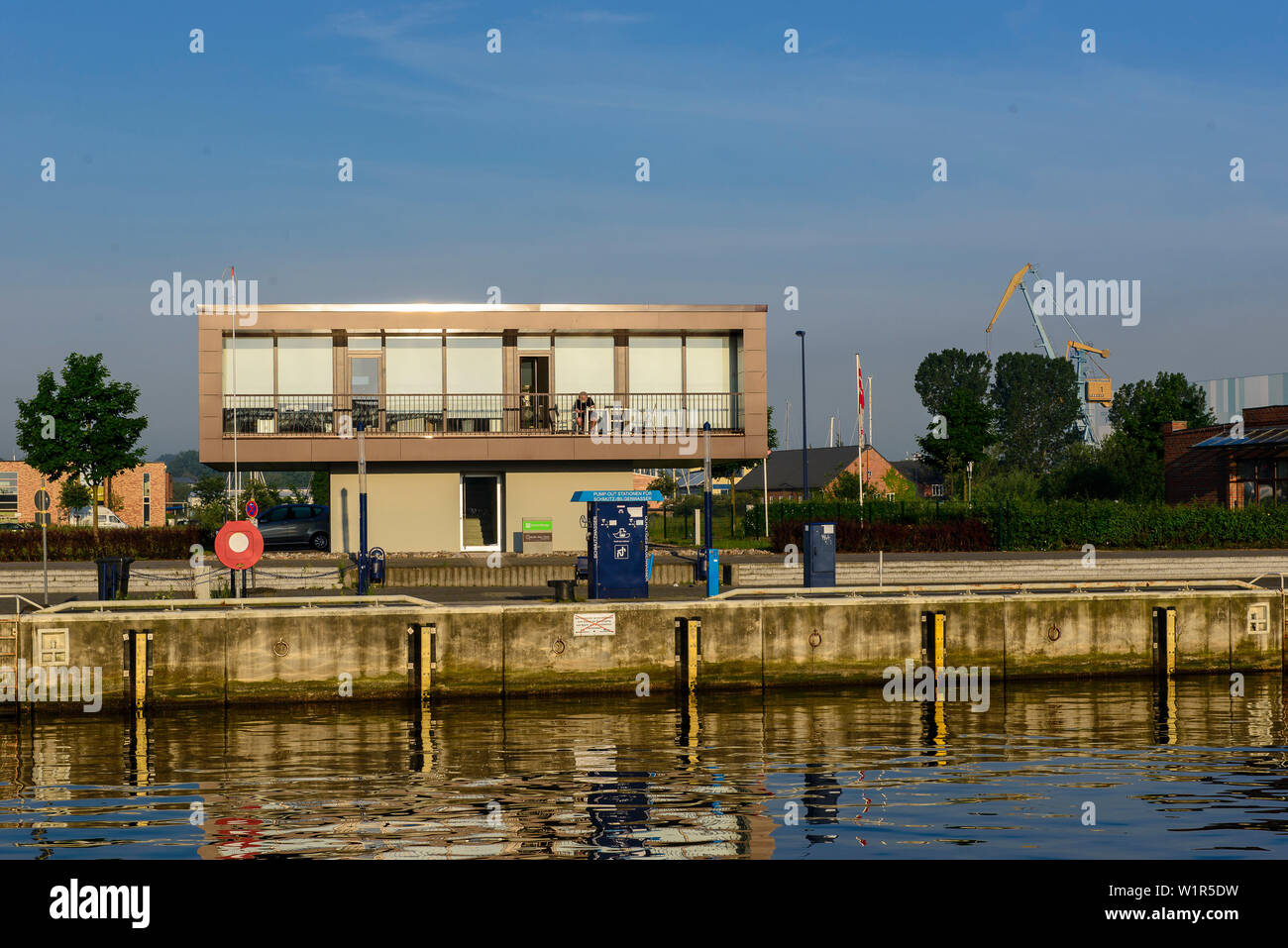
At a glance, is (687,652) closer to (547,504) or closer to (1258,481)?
(547,504)

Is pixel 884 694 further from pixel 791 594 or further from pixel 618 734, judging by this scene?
pixel 618 734

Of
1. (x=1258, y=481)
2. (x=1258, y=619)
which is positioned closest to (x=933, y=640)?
(x=1258, y=619)

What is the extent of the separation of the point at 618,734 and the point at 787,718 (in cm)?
342

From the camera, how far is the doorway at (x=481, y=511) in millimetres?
39469

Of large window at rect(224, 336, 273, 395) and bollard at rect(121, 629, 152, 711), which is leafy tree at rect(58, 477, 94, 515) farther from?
bollard at rect(121, 629, 152, 711)

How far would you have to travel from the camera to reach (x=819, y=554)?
29969 millimetres

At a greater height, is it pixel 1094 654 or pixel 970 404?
pixel 970 404

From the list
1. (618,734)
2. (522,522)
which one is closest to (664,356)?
(522,522)

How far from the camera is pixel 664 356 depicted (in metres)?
39.9

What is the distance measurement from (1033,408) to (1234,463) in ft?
427

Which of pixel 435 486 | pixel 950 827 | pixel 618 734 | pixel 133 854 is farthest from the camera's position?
pixel 435 486

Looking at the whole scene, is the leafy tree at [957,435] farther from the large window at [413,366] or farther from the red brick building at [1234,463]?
the large window at [413,366]

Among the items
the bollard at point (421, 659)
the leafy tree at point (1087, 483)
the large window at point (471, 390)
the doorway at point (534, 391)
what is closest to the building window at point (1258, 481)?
the leafy tree at point (1087, 483)

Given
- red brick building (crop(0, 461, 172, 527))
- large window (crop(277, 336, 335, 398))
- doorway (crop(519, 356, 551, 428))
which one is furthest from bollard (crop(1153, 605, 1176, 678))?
red brick building (crop(0, 461, 172, 527))
